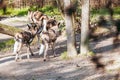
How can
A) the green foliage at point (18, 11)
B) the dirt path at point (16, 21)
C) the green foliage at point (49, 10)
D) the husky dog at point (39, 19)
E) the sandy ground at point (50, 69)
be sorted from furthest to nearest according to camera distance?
the green foliage at point (18, 11)
the green foliage at point (49, 10)
the dirt path at point (16, 21)
the husky dog at point (39, 19)
the sandy ground at point (50, 69)

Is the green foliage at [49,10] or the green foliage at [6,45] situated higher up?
the green foliage at [6,45]

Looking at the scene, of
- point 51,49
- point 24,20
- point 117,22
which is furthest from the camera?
point 24,20

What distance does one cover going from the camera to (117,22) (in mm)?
1797

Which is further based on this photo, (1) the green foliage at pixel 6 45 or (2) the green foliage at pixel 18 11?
(2) the green foliage at pixel 18 11

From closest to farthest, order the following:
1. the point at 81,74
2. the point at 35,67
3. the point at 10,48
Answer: the point at 81,74
the point at 35,67
the point at 10,48

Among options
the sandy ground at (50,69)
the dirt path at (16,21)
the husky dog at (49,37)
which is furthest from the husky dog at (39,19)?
the dirt path at (16,21)

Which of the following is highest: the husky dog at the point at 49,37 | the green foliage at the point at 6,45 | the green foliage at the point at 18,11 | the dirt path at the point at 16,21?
the husky dog at the point at 49,37

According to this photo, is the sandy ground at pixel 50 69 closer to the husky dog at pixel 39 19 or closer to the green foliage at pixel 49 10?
the husky dog at pixel 39 19

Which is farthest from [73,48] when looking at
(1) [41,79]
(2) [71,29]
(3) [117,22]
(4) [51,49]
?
(3) [117,22]

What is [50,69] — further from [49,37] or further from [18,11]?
[18,11]

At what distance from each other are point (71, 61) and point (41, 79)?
2280mm

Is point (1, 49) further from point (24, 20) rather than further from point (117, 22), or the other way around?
point (117, 22)

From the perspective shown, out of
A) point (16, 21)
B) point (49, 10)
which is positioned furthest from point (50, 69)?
point (49, 10)

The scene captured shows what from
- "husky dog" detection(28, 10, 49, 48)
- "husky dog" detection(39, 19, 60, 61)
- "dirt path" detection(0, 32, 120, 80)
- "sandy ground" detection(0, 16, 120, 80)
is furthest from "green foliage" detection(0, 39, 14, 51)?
"husky dog" detection(39, 19, 60, 61)
